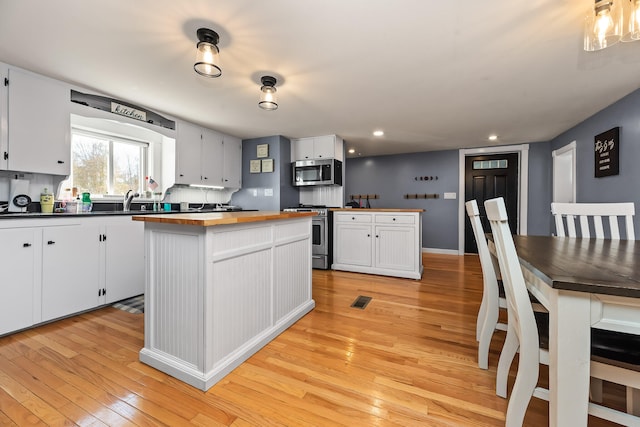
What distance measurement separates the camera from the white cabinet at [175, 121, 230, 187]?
3.63 meters

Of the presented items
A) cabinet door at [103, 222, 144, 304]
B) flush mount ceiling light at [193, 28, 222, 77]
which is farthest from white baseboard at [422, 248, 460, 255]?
flush mount ceiling light at [193, 28, 222, 77]

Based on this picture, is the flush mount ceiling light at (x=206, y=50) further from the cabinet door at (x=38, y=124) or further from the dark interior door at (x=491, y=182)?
the dark interior door at (x=491, y=182)

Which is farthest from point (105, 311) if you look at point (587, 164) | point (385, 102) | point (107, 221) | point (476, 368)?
point (587, 164)

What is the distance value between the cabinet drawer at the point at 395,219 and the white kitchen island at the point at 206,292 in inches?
83.0

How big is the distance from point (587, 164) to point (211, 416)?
4815mm

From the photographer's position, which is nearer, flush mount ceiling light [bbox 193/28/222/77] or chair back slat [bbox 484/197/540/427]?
chair back slat [bbox 484/197/540/427]

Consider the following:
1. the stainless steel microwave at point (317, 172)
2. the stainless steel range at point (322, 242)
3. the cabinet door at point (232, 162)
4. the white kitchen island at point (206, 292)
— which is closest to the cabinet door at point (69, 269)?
the white kitchen island at point (206, 292)

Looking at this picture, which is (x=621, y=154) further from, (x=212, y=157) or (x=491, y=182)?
(x=212, y=157)

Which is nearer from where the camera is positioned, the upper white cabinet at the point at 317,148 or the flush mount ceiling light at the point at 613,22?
the flush mount ceiling light at the point at 613,22

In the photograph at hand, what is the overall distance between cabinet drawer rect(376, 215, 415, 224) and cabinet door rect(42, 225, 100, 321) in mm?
3123

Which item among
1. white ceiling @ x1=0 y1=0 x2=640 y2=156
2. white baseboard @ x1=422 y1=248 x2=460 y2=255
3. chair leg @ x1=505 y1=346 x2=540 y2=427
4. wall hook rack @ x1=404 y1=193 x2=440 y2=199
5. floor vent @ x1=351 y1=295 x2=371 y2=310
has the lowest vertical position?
floor vent @ x1=351 y1=295 x2=371 y2=310

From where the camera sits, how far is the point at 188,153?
3734mm

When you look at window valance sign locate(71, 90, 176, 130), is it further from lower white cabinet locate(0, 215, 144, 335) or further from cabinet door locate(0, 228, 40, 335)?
cabinet door locate(0, 228, 40, 335)

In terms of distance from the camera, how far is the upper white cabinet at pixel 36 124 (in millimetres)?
2171
